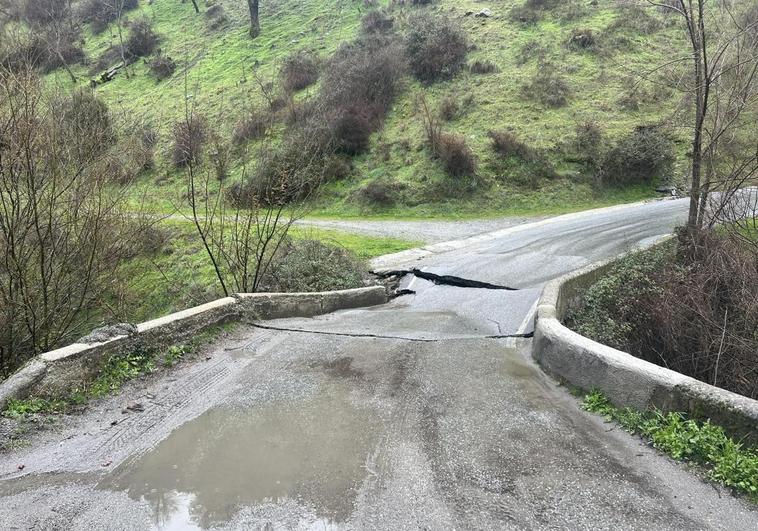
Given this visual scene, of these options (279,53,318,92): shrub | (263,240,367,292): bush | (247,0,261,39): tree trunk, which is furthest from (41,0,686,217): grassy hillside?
(263,240,367,292): bush

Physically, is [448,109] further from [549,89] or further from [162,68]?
[162,68]

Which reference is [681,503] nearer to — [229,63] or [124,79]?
[229,63]

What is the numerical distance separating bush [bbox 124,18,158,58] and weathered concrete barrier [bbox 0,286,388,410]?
Answer: 4403 centimetres

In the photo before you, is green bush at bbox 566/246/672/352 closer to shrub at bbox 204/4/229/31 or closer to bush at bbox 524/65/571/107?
bush at bbox 524/65/571/107

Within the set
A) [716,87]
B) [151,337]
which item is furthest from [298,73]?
[151,337]

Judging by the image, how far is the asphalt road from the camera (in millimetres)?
3525

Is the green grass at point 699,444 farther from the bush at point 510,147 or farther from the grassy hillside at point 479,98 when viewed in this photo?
the bush at point 510,147

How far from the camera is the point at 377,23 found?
121 feet

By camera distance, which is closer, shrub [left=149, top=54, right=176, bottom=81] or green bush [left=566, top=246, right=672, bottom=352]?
green bush [left=566, top=246, right=672, bottom=352]

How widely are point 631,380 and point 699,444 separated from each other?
0.86 metres

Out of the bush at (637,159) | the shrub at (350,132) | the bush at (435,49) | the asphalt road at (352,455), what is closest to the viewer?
the asphalt road at (352,455)

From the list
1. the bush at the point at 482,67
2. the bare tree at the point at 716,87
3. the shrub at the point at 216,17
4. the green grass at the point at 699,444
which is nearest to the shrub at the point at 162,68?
the shrub at the point at 216,17

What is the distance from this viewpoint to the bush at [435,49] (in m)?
29.8

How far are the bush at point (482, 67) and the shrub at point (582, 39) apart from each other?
17.3ft
